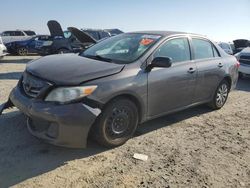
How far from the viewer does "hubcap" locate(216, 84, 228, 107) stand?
6.91 meters

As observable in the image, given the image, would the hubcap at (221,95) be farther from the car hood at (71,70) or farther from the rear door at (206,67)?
the car hood at (71,70)

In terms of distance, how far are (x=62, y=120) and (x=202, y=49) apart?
3509 mm

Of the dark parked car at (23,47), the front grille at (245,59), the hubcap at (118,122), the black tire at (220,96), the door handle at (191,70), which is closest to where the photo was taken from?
the hubcap at (118,122)

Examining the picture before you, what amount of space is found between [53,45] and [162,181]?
14.1 metres

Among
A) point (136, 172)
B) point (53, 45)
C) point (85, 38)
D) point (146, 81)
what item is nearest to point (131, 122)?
point (146, 81)

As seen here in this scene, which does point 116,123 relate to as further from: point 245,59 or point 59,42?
point 59,42

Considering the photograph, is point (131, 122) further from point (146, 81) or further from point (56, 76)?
point (56, 76)

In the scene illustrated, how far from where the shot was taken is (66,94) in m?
4.12

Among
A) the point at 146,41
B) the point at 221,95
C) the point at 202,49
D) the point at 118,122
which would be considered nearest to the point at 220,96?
the point at 221,95

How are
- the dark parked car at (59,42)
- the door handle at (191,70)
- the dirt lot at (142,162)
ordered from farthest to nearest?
the dark parked car at (59,42)
the door handle at (191,70)
the dirt lot at (142,162)

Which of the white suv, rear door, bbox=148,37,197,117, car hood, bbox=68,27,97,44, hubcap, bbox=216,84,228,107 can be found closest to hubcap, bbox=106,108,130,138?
rear door, bbox=148,37,197,117

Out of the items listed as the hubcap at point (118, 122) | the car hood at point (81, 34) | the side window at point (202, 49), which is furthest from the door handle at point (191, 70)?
the car hood at point (81, 34)

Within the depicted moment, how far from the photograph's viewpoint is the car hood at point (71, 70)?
167 inches

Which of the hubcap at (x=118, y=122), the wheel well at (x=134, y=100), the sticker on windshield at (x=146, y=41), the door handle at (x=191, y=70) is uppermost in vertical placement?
the sticker on windshield at (x=146, y=41)
